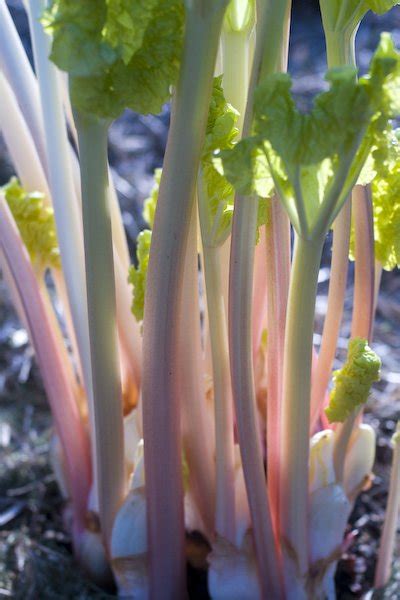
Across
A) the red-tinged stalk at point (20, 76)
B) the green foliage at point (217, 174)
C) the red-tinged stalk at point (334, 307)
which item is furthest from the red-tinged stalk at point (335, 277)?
the red-tinged stalk at point (20, 76)

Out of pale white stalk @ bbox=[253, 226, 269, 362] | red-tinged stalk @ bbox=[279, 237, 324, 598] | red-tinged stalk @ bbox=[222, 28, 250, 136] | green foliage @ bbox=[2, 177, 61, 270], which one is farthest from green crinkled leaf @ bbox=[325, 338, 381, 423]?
green foliage @ bbox=[2, 177, 61, 270]

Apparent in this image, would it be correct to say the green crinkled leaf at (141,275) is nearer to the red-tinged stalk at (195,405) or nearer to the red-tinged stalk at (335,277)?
the red-tinged stalk at (195,405)

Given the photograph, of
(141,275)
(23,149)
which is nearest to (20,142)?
(23,149)

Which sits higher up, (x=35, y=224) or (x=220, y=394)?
(x=35, y=224)

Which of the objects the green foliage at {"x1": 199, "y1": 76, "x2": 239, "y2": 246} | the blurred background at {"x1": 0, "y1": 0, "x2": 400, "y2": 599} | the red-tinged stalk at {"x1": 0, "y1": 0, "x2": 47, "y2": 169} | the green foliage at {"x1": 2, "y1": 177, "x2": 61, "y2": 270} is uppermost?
the red-tinged stalk at {"x1": 0, "y1": 0, "x2": 47, "y2": 169}

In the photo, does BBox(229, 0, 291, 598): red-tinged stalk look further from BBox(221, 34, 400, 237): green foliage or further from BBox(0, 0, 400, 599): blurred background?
BBox(0, 0, 400, 599): blurred background

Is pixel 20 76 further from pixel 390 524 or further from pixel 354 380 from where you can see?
pixel 390 524
